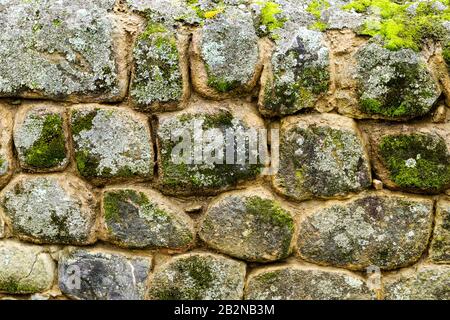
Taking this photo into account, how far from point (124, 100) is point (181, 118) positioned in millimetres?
219

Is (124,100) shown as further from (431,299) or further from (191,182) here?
(431,299)

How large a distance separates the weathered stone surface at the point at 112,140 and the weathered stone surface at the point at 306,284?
1.89 feet

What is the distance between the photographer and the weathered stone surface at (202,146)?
6.51 feet

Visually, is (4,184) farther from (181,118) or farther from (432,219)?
(432,219)

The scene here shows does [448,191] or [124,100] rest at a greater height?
[124,100]

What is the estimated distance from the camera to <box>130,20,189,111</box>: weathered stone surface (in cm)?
196

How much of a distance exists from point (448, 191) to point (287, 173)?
22.4 inches

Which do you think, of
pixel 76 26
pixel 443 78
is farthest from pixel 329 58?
pixel 76 26

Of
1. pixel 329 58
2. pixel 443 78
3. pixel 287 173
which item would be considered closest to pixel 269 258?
pixel 287 173

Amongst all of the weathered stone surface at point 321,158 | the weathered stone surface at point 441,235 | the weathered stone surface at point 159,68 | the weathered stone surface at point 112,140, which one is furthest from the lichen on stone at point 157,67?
the weathered stone surface at point 441,235

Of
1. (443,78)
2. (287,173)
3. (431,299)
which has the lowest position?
(431,299)

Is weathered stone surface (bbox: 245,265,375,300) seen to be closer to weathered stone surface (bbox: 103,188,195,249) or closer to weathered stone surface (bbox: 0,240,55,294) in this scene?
weathered stone surface (bbox: 103,188,195,249)

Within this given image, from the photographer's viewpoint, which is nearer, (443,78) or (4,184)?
(443,78)

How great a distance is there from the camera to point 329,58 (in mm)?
1940
